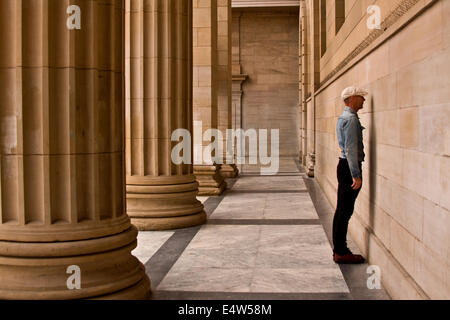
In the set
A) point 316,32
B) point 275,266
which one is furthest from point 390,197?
point 316,32

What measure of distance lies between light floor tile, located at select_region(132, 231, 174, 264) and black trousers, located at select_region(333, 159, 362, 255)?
7.58 feet

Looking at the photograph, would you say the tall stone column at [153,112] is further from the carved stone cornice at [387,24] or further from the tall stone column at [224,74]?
the tall stone column at [224,74]

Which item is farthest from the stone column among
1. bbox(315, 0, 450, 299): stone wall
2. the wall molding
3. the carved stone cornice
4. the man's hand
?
the man's hand

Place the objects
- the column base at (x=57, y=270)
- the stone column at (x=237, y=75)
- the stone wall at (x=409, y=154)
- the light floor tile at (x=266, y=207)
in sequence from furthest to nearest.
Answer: the stone column at (x=237, y=75) → the light floor tile at (x=266, y=207) → the column base at (x=57, y=270) → the stone wall at (x=409, y=154)

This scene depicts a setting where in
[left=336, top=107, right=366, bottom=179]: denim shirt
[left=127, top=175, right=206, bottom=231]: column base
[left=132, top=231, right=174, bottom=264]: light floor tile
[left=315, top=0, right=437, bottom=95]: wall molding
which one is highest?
[left=315, top=0, right=437, bottom=95]: wall molding

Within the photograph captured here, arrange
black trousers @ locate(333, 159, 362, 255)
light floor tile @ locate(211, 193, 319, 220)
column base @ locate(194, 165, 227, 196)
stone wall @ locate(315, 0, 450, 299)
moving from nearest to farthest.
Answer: stone wall @ locate(315, 0, 450, 299)
black trousers @ locate(333, 159, 362, 255)
light floor tile @ locate(211, 193, 319, 220)
column base @ locate(194, 165, 227, 196)

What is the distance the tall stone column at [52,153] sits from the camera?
172 inches

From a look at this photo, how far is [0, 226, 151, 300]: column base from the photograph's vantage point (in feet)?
14.2

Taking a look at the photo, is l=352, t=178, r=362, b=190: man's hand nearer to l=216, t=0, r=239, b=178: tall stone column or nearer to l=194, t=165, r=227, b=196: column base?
l=194, t=165, r=227, b=196: column base

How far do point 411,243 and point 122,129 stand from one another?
8.91 ft

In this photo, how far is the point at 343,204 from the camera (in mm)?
6359

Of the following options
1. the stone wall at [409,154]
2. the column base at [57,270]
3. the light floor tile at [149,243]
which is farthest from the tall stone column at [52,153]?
the stone wall at [409,154]

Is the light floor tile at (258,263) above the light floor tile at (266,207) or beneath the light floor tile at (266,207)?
beneath

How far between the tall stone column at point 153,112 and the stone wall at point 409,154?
10.1 feet
